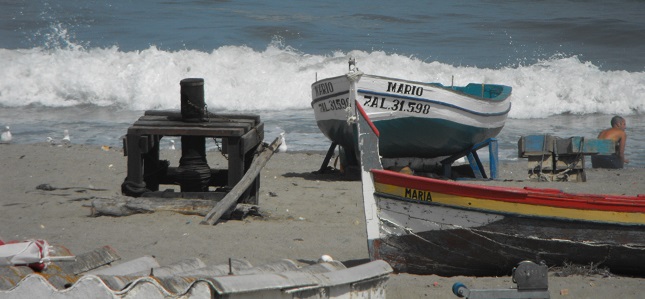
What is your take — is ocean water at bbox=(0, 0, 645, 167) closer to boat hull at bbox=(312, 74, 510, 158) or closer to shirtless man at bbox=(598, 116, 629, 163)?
shirtless man at bbox=(598, 116, 629, 163)

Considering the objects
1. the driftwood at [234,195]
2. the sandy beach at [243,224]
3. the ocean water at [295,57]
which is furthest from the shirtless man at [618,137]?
the driftwood at [234,195]

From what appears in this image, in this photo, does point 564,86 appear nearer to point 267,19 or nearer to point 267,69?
point 267,69

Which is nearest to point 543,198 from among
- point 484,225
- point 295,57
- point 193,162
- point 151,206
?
point 484,225

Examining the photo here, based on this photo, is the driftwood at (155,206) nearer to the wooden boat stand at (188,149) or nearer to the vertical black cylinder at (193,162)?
the wooden boat stand at (188,149)

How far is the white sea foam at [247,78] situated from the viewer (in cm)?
2138

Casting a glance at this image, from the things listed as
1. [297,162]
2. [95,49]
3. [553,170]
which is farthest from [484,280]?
[95,49]

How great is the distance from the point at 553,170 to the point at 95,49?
629 inches

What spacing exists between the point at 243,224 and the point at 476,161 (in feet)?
16.0

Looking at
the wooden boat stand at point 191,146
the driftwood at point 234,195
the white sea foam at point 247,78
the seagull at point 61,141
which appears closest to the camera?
the driftwood at point 234,195

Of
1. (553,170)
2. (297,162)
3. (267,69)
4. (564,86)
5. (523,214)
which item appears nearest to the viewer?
(523,214)

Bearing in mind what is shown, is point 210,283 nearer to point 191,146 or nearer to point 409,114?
point 191,146

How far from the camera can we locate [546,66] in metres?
24.8

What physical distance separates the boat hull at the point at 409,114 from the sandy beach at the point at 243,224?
0.74 m

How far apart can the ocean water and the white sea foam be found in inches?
1.9
